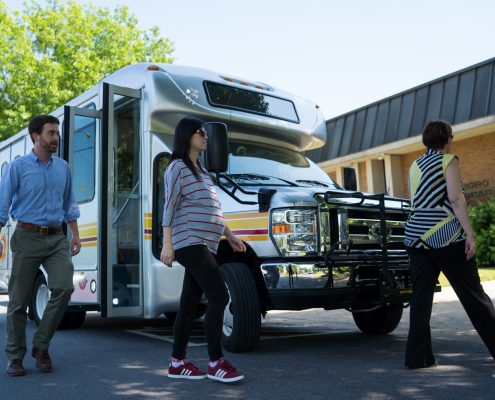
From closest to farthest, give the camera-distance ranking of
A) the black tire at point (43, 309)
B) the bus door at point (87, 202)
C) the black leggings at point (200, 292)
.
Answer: the black leggings at point (200, 292), the bus door at point (87, 202), the black tire at point (43, 309)

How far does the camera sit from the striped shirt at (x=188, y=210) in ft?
15.0

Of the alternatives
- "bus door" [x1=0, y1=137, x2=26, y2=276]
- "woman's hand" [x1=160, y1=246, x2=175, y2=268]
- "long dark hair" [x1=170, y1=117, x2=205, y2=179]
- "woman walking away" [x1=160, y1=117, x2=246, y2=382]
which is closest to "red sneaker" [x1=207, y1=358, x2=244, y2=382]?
"woman walking away" [x1=160, y1=117, x2=246, y2=382]

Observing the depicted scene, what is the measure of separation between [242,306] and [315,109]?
11.7 feet

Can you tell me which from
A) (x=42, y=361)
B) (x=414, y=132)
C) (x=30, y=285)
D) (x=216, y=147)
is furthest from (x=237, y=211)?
(x=414, y=132)

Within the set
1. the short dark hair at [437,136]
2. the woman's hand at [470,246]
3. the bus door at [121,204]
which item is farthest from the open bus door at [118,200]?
the woman's hand at [470,246]

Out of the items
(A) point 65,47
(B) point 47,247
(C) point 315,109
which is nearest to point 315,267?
(B) point 47,247

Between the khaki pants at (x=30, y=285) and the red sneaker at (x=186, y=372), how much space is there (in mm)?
1121

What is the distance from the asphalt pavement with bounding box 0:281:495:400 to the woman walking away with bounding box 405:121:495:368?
1.25 ft

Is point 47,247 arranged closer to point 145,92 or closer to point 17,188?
point 17,188

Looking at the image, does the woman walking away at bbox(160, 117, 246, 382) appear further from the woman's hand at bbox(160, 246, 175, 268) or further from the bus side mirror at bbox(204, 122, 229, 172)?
the bus side mirror at bbox(204, 122, 229, 172)

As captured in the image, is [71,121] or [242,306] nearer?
[242,306]

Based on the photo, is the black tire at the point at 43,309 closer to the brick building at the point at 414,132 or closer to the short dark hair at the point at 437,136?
the short dark hair at the point at 437,136

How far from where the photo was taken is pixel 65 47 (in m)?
25.9

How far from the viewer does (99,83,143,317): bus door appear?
642 cm
